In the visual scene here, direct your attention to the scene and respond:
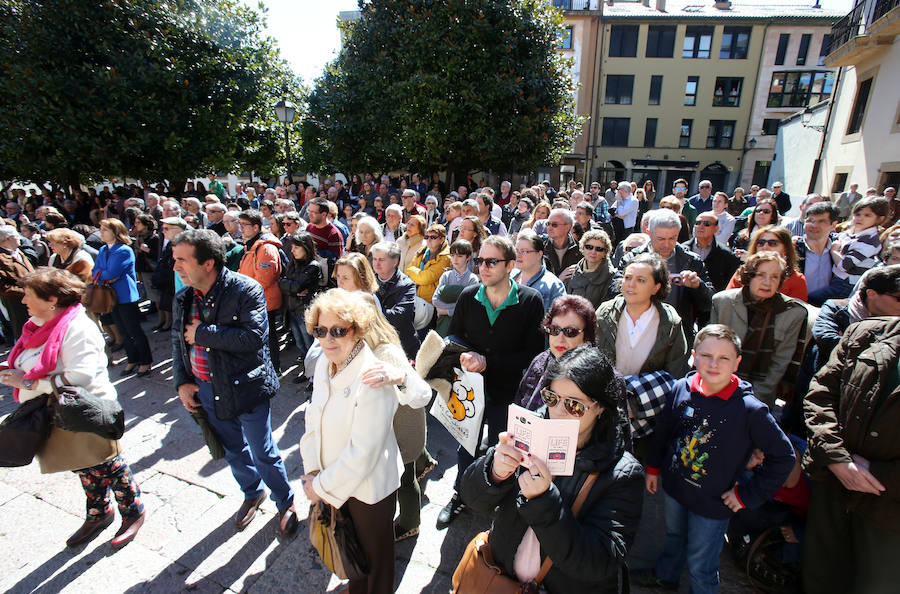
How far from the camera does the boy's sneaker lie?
8.82 ft

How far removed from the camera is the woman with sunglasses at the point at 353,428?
84.0 inches

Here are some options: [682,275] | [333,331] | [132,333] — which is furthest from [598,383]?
[132,333]

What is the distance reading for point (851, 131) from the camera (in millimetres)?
14359

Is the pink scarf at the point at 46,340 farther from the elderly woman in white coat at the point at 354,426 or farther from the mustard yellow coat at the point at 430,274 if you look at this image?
the mustard yellow coat at the point at 430,274

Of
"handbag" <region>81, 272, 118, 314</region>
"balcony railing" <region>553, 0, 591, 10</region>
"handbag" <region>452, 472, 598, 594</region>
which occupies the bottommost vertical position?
Result: "handbag" <region>452, 472, 598, 594</region>

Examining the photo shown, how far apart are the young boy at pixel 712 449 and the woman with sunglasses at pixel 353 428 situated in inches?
64.2

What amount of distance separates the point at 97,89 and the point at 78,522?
37.1 ft

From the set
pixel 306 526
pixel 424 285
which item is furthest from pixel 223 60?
pixel 306 526

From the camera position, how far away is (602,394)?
1670 mm

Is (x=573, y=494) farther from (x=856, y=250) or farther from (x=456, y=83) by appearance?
(x=456, y=83)

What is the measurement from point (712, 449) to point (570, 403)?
1254mm

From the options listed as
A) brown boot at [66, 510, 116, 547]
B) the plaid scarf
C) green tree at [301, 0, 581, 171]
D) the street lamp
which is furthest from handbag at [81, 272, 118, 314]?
the street lamp

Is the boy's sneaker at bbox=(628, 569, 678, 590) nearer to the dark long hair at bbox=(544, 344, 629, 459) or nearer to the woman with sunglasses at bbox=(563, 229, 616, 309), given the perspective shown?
the dark long hair at bbox=(544, 344, 629, 459)

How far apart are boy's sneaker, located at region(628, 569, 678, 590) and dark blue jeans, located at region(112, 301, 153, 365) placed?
6211 mm
